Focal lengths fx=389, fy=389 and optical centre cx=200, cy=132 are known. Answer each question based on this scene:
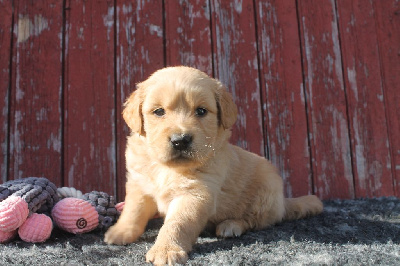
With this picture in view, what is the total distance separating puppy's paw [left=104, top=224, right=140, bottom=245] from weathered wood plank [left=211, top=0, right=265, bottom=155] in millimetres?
1633

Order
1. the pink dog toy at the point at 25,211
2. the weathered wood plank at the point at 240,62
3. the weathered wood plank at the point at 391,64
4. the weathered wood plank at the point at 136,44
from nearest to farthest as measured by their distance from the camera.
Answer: the pink dog toy at the point at 25,211
the weathered wood plank at the point at 136,44
the weathered wood plank at the point at 240,62
the weathered wood plank at the point at 391,64

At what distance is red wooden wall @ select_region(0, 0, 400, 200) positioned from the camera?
3.46 metres

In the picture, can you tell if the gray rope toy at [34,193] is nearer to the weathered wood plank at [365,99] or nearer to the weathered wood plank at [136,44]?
the weathered wood plank at [136,44]

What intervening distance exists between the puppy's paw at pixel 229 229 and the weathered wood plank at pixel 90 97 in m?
1.33

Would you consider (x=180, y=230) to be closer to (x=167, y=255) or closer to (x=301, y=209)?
(x=167, y=255)

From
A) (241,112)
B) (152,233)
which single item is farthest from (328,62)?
(152,233)

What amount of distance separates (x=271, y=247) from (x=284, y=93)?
208 cm

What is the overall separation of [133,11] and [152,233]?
214cm

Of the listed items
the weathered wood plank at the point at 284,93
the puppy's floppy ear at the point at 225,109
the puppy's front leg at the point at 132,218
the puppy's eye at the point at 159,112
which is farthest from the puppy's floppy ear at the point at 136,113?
the weathered wood plank at the point at 284,93

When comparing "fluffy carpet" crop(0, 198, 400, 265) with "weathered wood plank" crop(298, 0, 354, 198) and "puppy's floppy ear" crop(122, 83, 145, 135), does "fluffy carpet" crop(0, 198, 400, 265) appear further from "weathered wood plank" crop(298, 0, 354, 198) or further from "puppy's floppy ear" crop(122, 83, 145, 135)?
"weathered wood plank" crop(298, 0, 354, 198)

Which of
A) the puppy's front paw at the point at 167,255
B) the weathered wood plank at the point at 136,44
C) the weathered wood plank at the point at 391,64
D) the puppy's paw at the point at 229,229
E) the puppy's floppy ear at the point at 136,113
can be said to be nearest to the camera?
the puppy's front paw at the point at 167,255

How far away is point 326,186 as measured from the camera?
3727 millimetres

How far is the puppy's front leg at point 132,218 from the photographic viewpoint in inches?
88.9

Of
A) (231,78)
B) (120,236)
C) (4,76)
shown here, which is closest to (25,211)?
(120,236)
